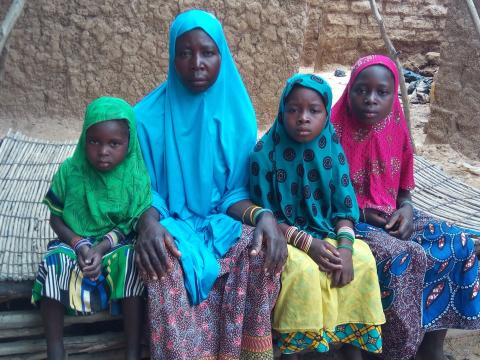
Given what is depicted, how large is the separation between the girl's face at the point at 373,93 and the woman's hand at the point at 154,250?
3.30ft

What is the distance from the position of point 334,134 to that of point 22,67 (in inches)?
127

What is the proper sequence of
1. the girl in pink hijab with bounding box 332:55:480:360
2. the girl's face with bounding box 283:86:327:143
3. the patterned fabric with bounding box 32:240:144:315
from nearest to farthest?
the patterned fabric with bounding box 32:240:144:315 → the girl's face with bounding box 283:86:327:143 → the girl in pink hijab with bounding box 332:55:480:360

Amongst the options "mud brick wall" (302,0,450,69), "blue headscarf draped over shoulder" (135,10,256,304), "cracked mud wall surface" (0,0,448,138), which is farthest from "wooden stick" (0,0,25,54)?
"mud brick wall" (302,0,450,69)

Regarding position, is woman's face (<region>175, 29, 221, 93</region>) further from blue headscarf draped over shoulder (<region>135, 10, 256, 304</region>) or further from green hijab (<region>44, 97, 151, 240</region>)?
green hijab (<region>44, 97, 151, 240</region>)

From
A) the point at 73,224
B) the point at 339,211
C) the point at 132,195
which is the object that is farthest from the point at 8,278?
the point at 339,211

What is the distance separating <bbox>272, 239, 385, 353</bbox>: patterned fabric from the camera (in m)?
2.38

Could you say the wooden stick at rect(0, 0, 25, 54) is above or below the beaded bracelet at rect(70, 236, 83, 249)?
above

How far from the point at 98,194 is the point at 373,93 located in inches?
48.4

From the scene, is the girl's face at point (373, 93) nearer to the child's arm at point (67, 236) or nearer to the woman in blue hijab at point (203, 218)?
the woman in blue hijab at point (203, 218)

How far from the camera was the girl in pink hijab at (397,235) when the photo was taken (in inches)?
101

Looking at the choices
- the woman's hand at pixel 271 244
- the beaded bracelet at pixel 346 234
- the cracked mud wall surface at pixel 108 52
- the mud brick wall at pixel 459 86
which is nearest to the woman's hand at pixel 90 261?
the woman's hand at pixel 271 244

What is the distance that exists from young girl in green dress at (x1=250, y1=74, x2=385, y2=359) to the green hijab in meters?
0.53

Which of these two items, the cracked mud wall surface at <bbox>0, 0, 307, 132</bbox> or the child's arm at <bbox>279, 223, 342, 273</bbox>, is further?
the cracked mud wall surface at <bbox>0, 0, 307, 132</bbox>

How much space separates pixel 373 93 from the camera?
264 cm
